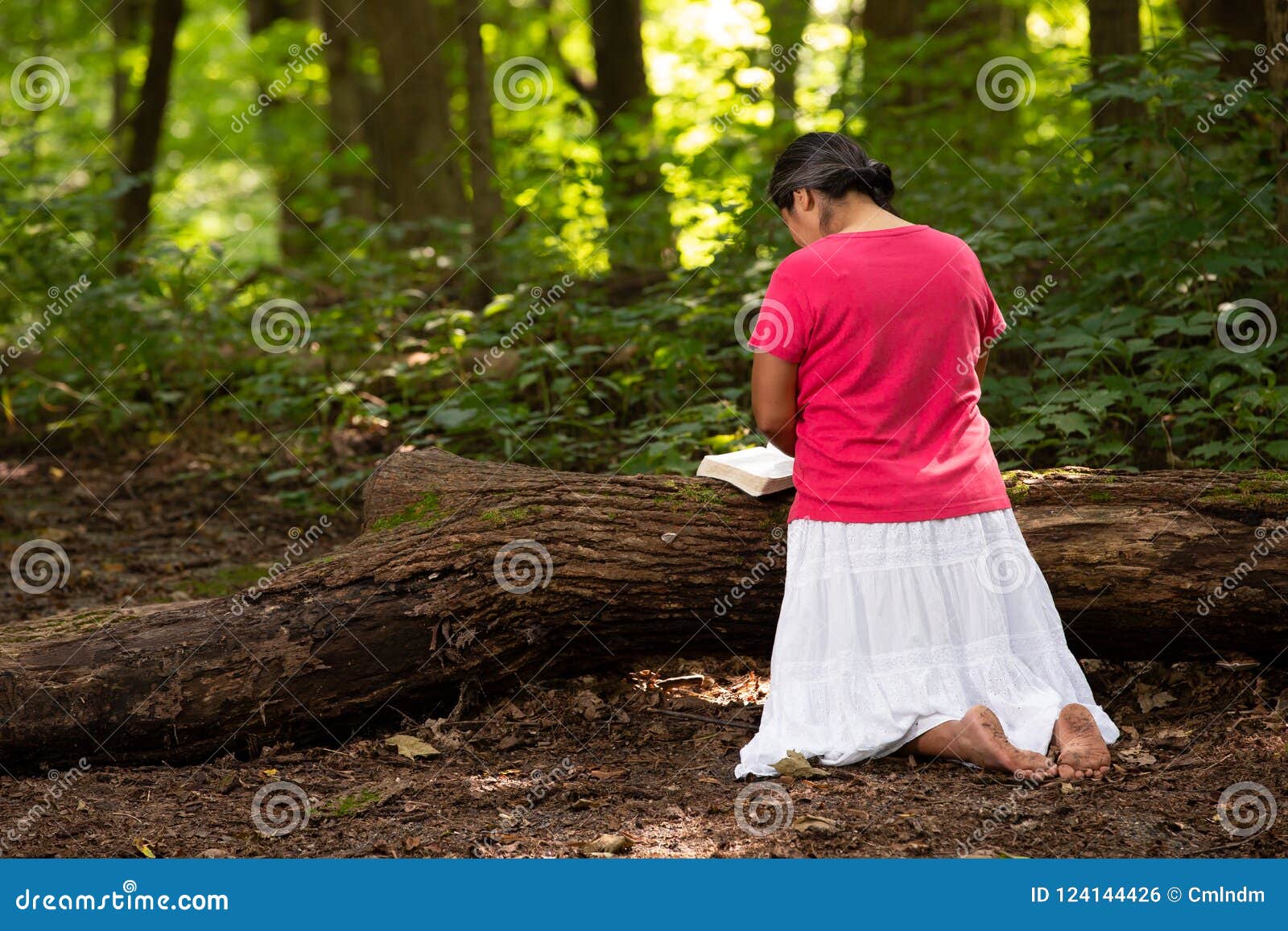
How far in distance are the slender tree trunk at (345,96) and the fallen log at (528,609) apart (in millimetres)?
11739

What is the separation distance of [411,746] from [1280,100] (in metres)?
5.00

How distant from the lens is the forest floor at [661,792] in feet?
9.55

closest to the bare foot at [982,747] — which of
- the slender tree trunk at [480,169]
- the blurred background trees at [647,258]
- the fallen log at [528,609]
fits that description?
the fallen log at [528,609]

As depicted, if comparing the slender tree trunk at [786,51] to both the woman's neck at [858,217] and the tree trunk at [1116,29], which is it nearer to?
the tree trunk at [1116,29]

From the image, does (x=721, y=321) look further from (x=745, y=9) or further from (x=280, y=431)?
(x=745, y=9)

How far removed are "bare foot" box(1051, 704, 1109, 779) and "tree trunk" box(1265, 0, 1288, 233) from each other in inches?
133

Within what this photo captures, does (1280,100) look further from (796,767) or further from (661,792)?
(661,792)

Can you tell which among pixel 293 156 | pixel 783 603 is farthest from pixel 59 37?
pixel 783 603

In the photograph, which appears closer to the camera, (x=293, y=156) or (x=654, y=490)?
(x=654, y=490)

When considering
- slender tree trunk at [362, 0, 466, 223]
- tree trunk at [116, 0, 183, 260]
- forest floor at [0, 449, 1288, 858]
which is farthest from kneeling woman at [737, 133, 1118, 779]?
tree trunk at [116, 0, 183, 260]

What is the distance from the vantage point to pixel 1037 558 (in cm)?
379

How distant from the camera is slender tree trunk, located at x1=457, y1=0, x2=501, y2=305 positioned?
8.83 metres

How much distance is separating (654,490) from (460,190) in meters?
8.42

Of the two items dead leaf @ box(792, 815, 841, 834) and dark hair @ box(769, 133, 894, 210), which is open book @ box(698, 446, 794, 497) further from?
dead leaf @ box(792, 815, 841, 834)
